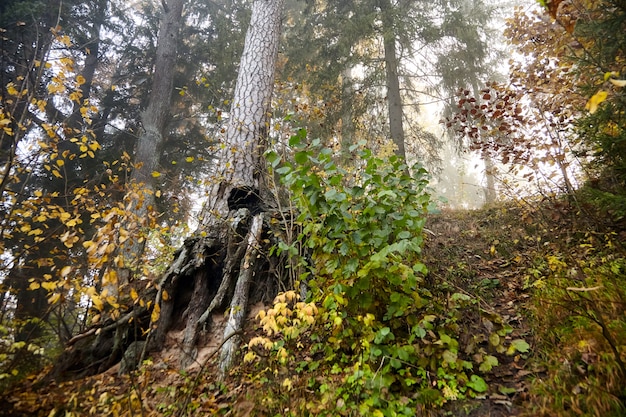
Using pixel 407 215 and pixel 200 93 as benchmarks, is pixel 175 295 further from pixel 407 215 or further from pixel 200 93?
pixel 200 93

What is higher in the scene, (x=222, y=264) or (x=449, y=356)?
(x=222, y=264)

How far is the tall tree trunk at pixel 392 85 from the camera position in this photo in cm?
823

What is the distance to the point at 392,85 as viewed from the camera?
9000mm

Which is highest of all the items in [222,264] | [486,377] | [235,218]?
[235,218]

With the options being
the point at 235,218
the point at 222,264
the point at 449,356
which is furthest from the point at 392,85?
the point at 449,356

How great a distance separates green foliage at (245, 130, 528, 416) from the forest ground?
165 millimetres

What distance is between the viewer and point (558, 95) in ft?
14.1

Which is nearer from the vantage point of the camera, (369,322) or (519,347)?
(519,347)

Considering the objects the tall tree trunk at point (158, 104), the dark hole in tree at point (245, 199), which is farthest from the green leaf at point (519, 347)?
the tall tree trunk at point (158, 104)

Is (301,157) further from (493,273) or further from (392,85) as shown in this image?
(392,85)

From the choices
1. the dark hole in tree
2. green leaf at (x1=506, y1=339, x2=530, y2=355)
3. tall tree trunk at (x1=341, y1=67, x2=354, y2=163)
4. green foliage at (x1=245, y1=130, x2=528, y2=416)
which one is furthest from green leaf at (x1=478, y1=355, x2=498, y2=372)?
tall tree trunk at (x1=341, y1=67, x2=354, y2=163)

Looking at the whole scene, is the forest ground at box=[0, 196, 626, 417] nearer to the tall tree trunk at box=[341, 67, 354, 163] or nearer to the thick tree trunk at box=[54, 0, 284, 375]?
the thick tree trunk at box=[54, 0, 284, 375]

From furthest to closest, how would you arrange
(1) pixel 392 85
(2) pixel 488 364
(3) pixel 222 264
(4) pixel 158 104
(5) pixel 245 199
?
(4) pixel 158 104
(1) pixel 392 85
(5) pixel 245 199
(3) pixel 222 264
(2) pixel 488 364

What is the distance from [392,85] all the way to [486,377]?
817cm
